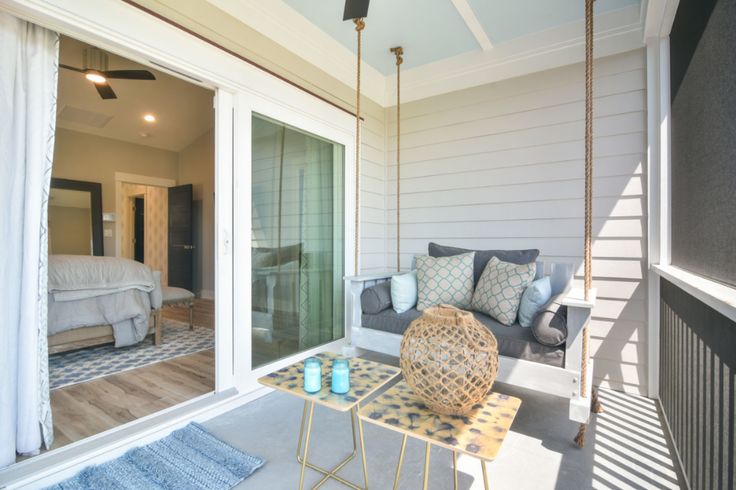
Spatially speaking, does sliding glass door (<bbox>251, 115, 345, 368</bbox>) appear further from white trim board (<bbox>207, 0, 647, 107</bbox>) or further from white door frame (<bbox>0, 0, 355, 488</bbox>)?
white trim board (<bbox>207, 0, 647, 107</bbox>)

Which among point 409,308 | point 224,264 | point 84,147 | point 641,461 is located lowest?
point 641,461

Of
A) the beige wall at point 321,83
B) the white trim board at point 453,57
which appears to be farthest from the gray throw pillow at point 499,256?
the white trim board at point 453,57

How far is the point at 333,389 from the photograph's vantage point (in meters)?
1.36

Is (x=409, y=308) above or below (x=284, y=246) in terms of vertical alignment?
below

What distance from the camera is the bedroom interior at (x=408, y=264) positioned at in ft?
4.70

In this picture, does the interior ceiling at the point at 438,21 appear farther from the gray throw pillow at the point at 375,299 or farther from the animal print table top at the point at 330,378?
the animal print table top at the point at 330,378

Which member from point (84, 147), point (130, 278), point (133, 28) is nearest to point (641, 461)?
point (133, 28)

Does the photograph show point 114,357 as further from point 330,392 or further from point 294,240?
point 330,392

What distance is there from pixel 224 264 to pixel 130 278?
68.0 inches

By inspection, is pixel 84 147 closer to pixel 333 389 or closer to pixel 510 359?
pixel 333 389

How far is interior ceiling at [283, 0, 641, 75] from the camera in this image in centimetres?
250

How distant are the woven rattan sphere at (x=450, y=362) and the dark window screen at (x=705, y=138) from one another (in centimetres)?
89

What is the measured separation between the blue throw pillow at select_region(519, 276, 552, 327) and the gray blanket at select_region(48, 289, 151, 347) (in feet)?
10.9

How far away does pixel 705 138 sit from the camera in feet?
4.94
